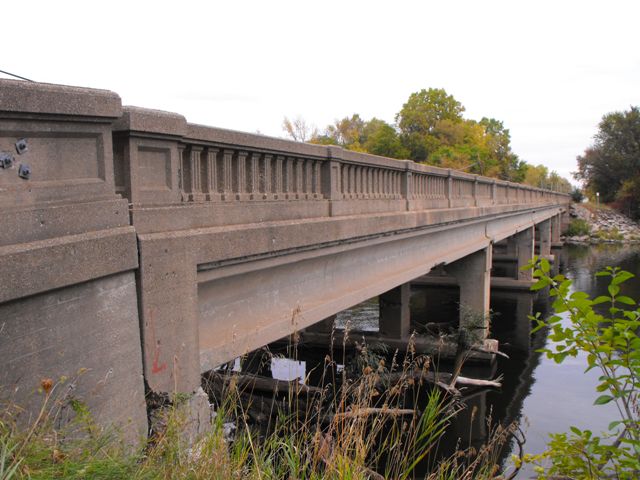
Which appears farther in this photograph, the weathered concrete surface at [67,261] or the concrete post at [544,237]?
the concrete post at [544,237]

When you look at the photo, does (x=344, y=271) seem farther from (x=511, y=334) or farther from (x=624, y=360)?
(x=511, y=334)

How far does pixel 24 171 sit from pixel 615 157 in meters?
72.8

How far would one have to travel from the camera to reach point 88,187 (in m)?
3.44

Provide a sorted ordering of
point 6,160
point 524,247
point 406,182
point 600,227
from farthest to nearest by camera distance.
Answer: point 600,227 → point 524,247 → point 406,182 → point 6,160

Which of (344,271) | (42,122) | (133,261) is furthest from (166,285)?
(344,271)

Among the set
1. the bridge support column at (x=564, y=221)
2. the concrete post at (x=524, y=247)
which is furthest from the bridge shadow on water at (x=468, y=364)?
the bridge support column at (x=564, y=221)

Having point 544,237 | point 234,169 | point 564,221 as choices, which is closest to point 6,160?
point 234,169

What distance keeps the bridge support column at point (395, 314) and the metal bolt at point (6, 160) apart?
1270 cm

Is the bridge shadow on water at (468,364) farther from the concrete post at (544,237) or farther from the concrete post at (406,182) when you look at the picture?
the concrete post at (544,237)

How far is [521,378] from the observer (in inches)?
588

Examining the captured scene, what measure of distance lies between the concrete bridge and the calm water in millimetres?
998

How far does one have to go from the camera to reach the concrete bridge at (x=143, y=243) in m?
3.03

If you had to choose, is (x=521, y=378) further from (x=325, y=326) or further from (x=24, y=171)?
(x=24, y=171)

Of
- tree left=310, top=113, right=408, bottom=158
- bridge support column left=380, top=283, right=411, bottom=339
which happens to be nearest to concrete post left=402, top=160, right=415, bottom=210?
bridge support column left=380, top=283, right=411, bottom=339
